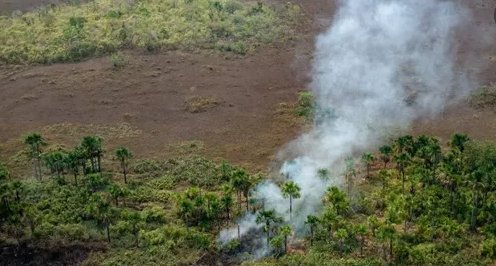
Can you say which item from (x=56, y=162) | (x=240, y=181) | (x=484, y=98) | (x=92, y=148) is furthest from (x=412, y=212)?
(x=56, y=162)

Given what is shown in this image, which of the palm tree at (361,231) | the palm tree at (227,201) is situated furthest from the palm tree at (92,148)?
the palm tree at (361,231)

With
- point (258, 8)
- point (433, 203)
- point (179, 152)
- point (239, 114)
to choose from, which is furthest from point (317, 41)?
point (433, 203)

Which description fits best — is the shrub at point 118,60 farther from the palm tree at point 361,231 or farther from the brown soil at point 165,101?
the palm tree at point 361,231

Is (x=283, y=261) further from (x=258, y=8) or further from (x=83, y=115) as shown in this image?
(x=258, y=8)

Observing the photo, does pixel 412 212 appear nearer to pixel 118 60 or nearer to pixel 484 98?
pixel 484 98

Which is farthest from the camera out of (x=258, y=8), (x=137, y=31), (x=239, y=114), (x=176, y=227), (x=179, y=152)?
(x=258, y=8)

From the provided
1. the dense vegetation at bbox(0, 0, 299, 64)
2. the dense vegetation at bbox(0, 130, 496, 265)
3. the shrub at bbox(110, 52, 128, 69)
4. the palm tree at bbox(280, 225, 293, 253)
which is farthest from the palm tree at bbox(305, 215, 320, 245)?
the shrub at bbox(110, 52, 128, 69)

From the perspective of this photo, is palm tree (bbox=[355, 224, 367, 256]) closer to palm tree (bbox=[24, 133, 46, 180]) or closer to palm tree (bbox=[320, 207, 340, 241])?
palm tree (bbox=[320, 207, 340, 241])
